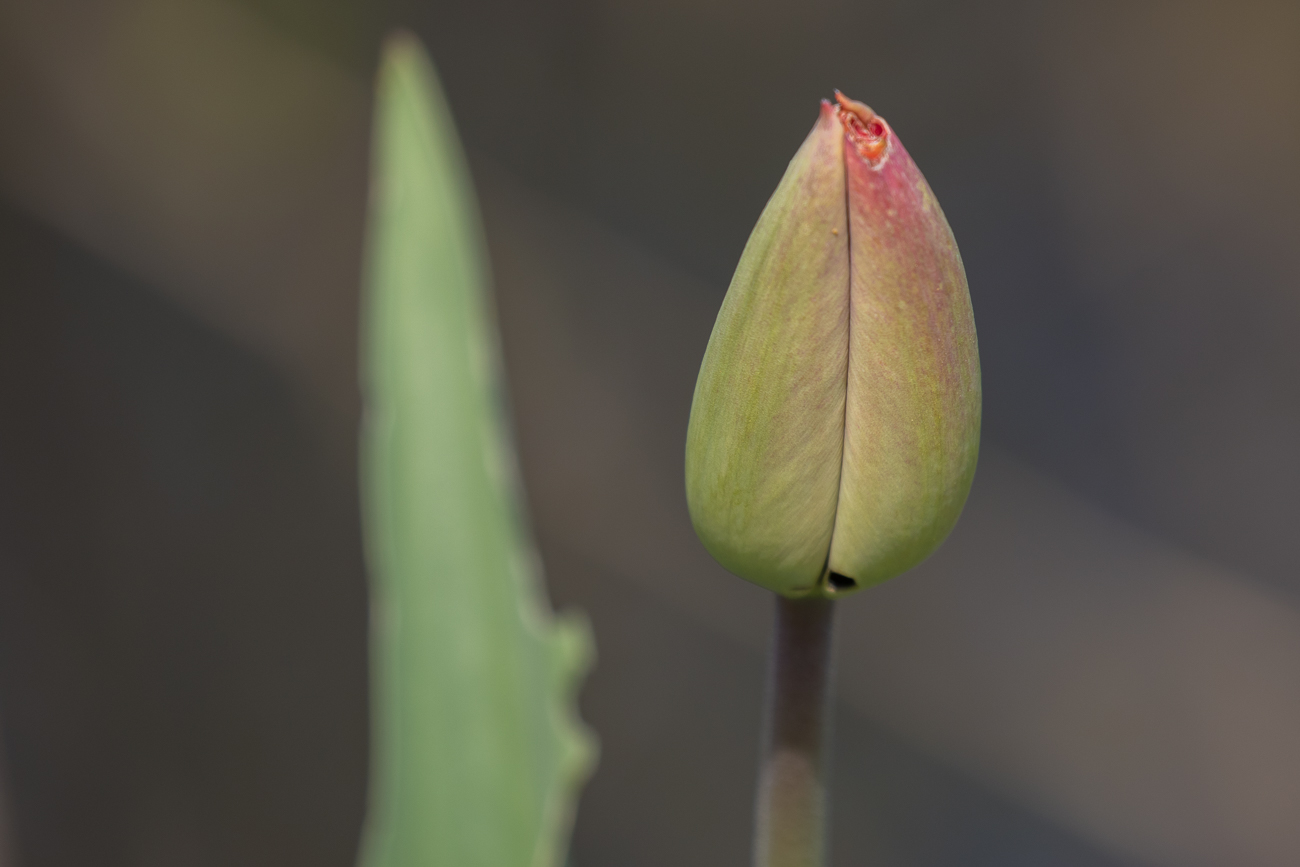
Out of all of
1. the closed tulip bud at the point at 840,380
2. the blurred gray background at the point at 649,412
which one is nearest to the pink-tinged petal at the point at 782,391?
the closed tulip bud at the point at 840,380

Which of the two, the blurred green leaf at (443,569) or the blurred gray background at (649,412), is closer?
the blurred green leaf at (443,569)

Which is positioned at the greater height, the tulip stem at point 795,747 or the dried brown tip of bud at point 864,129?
the dried brown tip of bud at point 864,129

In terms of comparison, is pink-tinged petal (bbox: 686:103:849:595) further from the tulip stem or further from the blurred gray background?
the blurred gray background

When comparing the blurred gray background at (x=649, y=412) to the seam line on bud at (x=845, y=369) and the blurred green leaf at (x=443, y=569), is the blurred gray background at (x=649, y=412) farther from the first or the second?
the seam line on bud at (x=845, y=369)

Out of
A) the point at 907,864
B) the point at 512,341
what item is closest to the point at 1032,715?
the point at 907,864

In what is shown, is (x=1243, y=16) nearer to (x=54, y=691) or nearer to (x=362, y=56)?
(x=362, y=56)

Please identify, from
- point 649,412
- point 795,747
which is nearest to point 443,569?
point 795,747

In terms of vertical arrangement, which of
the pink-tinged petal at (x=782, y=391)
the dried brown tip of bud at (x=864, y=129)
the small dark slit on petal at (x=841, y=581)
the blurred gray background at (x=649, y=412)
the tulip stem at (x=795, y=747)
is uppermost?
the blurred gray background at (x=649, y=412)

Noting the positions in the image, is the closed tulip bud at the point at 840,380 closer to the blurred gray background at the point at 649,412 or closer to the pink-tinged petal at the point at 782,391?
the pink-tinged petal at the point at 782,391

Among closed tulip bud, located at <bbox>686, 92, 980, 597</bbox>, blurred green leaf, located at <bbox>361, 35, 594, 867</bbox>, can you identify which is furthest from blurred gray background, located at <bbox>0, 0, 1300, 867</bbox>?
closed tulip bud, located at <bbox>686, 92, 980, 597</bbox>
